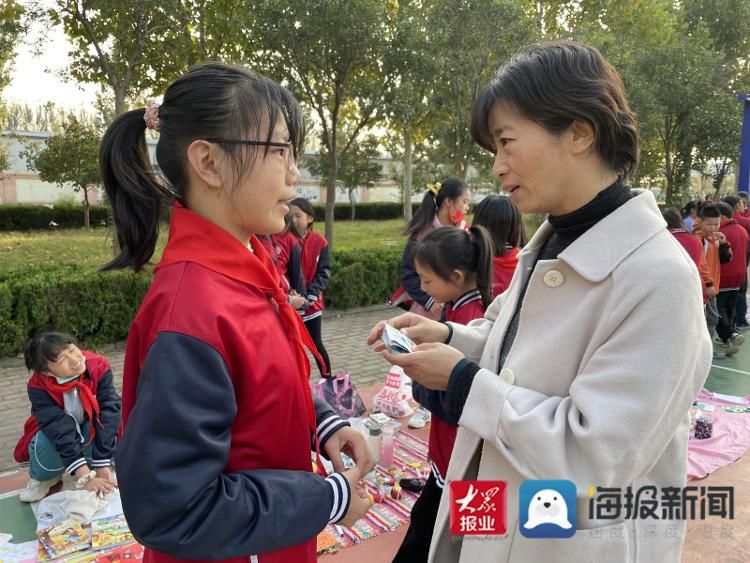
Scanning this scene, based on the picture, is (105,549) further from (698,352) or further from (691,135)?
(691,135)

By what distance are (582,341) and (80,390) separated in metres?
3.16

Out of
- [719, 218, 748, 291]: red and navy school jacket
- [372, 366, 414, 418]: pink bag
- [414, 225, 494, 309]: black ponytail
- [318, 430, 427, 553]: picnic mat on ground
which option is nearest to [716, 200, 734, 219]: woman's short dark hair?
[719, 218, 748, 291]: red and navy school jacket

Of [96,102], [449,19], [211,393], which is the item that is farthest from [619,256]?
[96,102]

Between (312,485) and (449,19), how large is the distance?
11136 millimetres

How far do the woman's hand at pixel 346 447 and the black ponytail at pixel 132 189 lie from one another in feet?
2.16

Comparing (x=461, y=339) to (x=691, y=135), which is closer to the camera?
(x=461, y=339)

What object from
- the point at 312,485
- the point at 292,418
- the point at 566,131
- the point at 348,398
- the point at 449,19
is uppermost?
the point at 449,19

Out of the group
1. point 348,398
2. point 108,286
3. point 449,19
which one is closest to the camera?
point 348,398

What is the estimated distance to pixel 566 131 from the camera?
1255mm

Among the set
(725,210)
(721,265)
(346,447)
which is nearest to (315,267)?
(346,447)

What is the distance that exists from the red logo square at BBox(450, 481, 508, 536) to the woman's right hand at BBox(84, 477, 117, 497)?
2658mm

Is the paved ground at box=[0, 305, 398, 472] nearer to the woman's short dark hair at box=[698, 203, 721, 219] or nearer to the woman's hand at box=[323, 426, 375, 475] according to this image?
the woman's hand at box=[323, 426, 375, 475]

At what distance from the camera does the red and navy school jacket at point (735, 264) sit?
6.60 m

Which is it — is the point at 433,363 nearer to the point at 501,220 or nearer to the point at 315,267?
the point at 501,220
